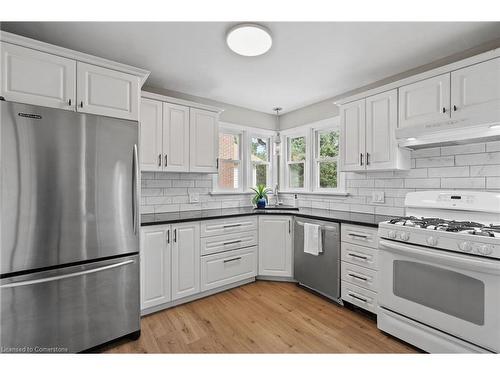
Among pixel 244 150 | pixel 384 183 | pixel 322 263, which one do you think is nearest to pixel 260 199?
pixel 244 150

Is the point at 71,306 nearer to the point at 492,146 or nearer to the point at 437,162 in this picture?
the point at 437,162

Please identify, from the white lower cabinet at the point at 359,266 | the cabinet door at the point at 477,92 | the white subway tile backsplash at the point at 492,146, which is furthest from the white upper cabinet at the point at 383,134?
the white lower cabinet at the point at 359,266

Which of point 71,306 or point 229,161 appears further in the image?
point 229,161

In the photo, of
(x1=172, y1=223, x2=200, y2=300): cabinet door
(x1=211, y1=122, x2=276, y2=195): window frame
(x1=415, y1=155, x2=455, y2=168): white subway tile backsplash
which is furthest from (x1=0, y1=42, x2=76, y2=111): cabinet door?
(x1=415, y1=155, x2=455, y2=168): white subway tile backsplash

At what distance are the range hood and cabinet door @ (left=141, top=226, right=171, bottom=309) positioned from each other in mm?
2383

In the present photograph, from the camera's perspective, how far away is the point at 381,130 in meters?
2.52

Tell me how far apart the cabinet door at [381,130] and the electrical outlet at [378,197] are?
15.9 inches

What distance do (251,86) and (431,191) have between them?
2.19 metres

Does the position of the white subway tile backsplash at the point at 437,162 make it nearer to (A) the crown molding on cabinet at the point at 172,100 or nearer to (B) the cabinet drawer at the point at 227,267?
(B) the cabinet drawer at the point at 227,267

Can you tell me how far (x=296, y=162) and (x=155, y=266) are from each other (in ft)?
8.42

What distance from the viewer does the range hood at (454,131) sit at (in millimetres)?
1794

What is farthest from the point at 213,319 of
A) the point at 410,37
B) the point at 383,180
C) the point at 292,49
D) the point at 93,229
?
the point at 410,37

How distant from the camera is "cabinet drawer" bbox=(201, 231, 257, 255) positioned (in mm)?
2712

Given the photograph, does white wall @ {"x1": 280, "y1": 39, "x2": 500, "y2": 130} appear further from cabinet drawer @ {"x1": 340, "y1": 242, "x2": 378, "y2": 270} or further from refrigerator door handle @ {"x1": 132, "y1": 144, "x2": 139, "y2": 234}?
refrigerator door handle @ {"x1": 132, "y1": 144, "x2": 139, "y2": 234}
